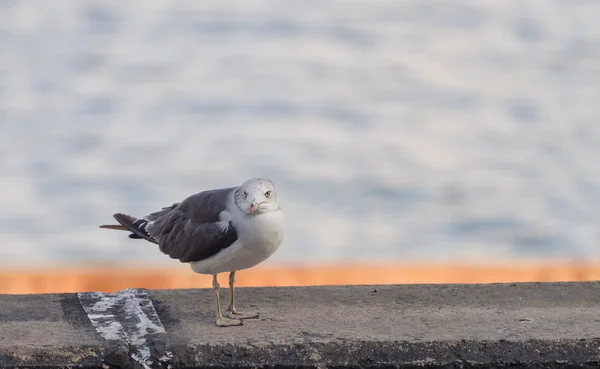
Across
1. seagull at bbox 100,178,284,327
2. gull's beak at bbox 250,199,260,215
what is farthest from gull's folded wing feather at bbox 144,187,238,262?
gull's beak at bbox 250,199,260,215

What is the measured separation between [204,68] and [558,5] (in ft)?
21.4

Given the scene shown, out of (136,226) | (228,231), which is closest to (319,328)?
(228,231)

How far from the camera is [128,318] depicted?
11.2ft

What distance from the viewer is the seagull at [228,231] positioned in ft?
10.8

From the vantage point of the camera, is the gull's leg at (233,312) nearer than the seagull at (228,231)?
No

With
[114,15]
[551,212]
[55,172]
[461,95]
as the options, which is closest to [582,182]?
→ [551,212]

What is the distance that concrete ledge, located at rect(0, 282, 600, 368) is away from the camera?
3.11 meters

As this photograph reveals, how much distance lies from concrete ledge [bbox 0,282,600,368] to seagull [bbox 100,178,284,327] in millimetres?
153

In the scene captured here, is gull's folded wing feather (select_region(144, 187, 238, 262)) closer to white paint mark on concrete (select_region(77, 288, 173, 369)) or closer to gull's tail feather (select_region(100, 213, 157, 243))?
gull's tail feather (select_region(100, 213, 157, 243))

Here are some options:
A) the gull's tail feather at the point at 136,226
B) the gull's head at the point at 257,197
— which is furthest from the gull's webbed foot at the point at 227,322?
the gull's tail feather at the point at 136,226

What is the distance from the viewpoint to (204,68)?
16.4 m

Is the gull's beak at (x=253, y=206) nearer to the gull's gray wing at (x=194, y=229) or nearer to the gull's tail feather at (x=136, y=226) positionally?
the gull's gray wing at (x=194, y=229)

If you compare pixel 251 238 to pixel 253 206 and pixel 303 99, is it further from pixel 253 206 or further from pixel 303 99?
pixel 303 99

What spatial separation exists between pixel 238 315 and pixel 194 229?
0.27 metres
